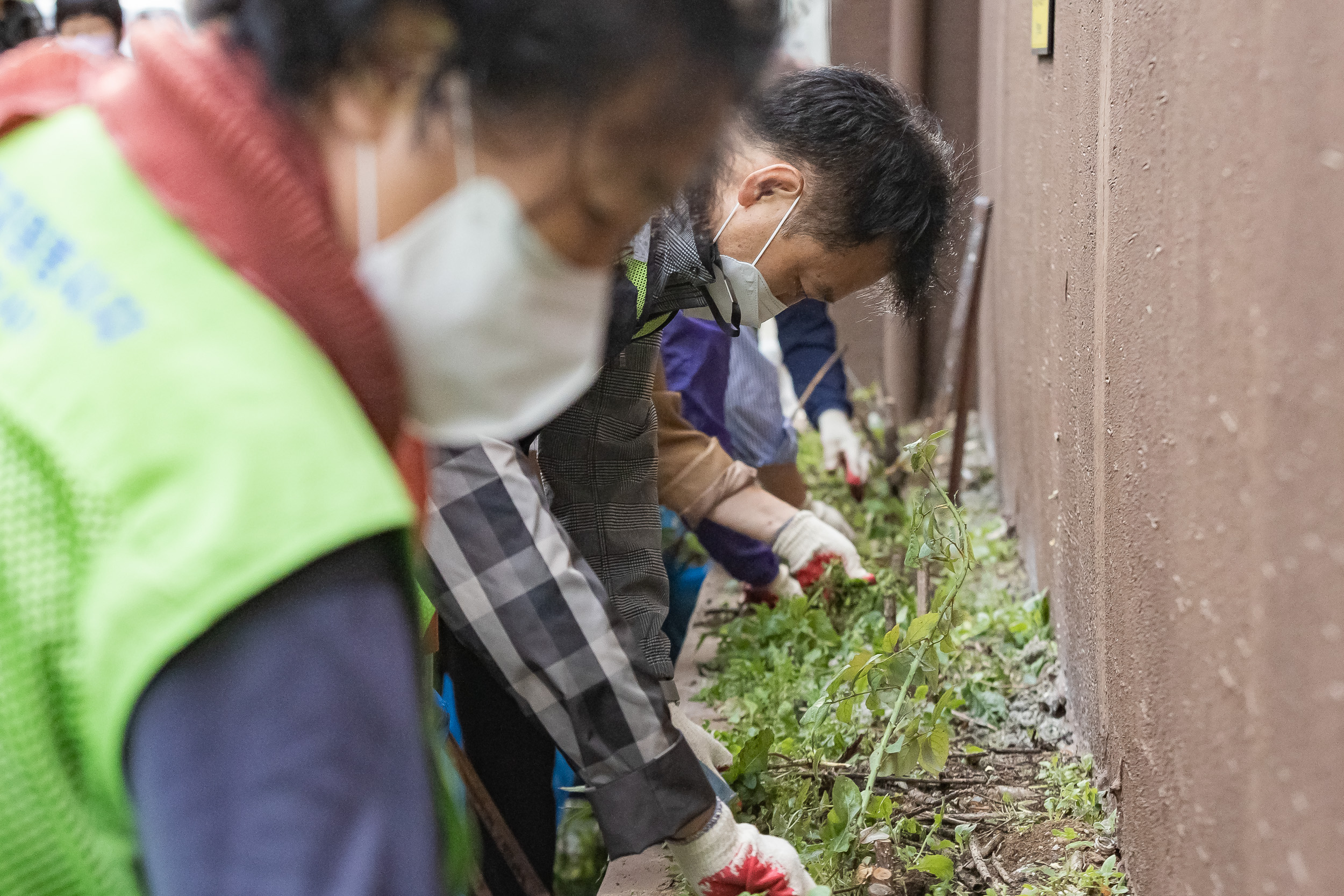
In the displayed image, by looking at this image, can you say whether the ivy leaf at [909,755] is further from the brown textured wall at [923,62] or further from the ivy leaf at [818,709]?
the brown textured wall at [923,62]

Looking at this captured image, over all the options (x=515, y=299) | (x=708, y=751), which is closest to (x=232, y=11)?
(x=515, y=299)

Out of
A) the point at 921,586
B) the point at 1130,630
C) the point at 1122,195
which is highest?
the point at 1122,195

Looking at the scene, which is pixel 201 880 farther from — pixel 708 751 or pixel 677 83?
pixel 708 751

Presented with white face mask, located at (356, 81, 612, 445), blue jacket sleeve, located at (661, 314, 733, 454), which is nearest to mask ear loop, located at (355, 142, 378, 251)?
white face mask, located at (356, 81, 612, 445)

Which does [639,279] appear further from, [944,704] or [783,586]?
[783,586]

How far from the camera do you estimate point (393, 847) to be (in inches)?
26.4

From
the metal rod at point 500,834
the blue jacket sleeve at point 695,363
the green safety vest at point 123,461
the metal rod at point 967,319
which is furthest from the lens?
the metal rod at point 967,319

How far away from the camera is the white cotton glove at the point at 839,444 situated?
4.03 m

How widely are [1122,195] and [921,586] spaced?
1235 millimetres

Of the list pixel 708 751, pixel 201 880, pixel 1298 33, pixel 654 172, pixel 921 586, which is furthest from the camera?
pixel 921 586

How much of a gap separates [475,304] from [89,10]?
434 centimetres

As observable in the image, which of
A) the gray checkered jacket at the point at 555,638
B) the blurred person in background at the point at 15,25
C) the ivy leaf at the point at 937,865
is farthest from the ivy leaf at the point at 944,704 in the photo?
the blurred person in background at the point at 15,25

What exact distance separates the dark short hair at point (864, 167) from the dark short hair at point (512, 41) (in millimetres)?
1273

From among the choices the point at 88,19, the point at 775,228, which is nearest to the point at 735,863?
the point at 775,228
